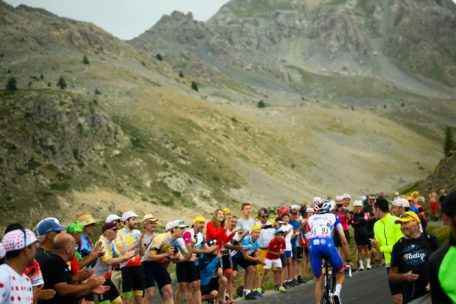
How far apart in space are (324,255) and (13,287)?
288 inches

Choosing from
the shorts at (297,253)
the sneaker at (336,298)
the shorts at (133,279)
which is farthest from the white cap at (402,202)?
the shorts at (297,253)

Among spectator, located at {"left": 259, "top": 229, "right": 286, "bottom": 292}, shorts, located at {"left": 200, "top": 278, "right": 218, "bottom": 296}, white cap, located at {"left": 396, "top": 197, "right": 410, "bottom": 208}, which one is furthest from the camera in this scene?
spectator, located at {"left": 259, "top": 229, "right": 286, "bottom": 292}

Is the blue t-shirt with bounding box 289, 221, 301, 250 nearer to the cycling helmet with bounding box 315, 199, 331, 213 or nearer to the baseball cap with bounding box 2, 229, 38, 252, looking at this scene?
the cycling helmet with bounding box 315, 199, 331, 213

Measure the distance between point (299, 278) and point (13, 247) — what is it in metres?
15.2

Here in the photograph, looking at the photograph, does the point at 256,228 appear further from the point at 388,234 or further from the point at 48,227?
the point at 48,227

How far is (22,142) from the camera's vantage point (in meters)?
65.4

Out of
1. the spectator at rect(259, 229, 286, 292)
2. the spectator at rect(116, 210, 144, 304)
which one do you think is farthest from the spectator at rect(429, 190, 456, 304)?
the spectator at rect(259, 229, 286, 292)

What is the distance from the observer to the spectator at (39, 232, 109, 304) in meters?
7.57

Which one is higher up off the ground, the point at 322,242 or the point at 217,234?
the point at 322,242

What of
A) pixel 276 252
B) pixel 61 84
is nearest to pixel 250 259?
pixel 276 252

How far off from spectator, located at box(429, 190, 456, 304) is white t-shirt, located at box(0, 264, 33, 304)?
400 centimetres

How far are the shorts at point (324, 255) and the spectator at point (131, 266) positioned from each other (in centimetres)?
360

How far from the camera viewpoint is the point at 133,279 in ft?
43.3

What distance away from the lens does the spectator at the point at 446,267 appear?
4.60m
